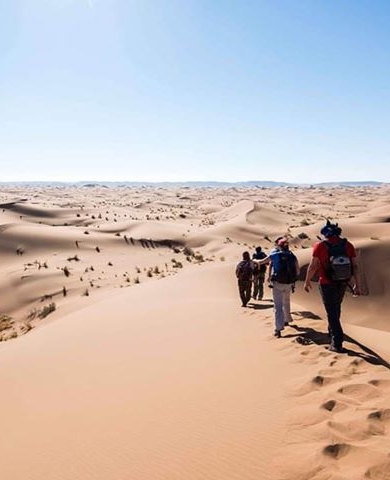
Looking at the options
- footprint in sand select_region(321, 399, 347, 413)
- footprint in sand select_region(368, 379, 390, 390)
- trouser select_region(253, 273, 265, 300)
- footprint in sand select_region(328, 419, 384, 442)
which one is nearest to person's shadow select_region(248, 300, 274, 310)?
trouser select_region(253, 273, 265, 300)

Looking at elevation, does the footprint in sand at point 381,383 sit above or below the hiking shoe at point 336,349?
above

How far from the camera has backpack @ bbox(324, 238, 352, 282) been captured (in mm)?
6203

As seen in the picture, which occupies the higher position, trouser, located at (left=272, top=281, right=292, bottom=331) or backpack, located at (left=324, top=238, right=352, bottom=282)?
backpack, located at (left=324, top=238, right=352, bottom=282)

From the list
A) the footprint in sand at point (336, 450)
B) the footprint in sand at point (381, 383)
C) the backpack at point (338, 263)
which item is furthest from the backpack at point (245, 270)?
the footprint in sand at point (336, 450)

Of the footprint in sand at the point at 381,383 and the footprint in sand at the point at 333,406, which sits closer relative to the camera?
the footprint in sand at the point at 333,406

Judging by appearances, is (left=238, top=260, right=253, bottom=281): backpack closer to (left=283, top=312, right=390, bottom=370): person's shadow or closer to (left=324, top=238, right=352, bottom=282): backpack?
(left=283, top=312, right=390, bottom=370): person's shadow

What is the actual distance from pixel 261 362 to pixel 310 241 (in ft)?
81.3

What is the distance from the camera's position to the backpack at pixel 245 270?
11.4m

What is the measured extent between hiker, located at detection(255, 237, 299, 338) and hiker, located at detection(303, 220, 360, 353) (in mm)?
1184

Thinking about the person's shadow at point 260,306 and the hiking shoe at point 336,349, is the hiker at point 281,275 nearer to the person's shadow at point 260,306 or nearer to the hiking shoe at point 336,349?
the hiking shoe at point 336,349

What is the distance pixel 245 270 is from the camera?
1147 centimetres

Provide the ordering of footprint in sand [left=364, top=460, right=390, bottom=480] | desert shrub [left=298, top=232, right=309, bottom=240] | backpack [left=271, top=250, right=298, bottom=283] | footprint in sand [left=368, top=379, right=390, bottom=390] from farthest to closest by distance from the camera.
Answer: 1. desert shrub [left=298, top=232, right=309, bottom=240]
2. backpack [left=271, top=250, right=298, bottom=283]
3. footprint in sand [left=368, top=379, right=390, bottom=390]
4. footprint in sand [left=364, top=460, right=390, bottom=480]

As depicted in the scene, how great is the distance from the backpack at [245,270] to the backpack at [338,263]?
5103mm

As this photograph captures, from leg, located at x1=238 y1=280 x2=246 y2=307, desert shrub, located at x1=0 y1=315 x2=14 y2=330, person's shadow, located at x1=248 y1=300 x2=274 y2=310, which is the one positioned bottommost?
desert shrub, located at x1=0 y1=315 x2=14 y2=330
